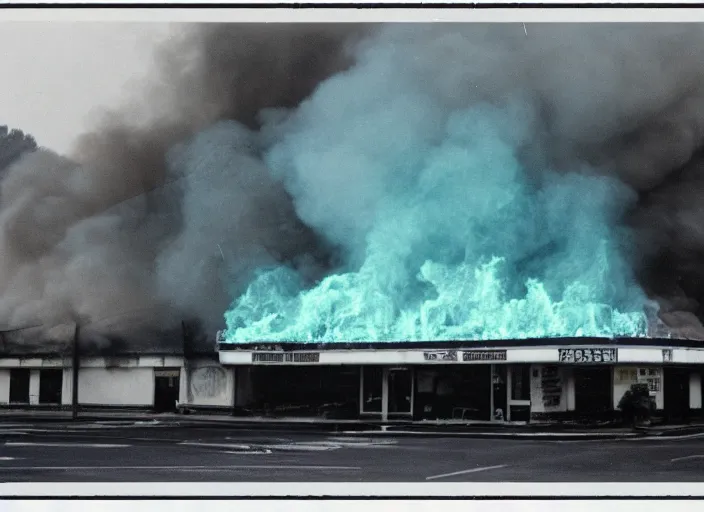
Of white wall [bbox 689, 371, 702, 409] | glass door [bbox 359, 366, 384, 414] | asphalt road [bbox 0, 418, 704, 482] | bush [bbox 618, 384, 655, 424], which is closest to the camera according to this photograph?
asphalt road [bbox 0, 418, 704, 482]

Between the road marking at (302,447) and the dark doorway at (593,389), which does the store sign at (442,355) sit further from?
the road marking at (302,447)

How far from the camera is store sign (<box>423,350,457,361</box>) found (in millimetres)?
16359

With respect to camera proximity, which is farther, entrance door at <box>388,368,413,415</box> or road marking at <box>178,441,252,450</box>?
entrance door at <box>388,368,413,415</box>

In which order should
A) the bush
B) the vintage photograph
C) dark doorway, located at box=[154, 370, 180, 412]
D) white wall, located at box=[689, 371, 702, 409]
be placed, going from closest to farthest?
the vintage photograph < white wall, located at box=[689, 371, 702, 409] < the bush < dark doorway, located at box=[154, 370, 180, 412]

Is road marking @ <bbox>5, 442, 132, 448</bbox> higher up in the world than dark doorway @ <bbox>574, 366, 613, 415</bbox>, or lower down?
lower down

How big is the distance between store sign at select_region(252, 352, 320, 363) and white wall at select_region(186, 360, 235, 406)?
0.42 m

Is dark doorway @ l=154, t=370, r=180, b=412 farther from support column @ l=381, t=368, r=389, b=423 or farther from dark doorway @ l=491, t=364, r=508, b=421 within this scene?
dark doorway @ l=491, t=364, r=508, b=421

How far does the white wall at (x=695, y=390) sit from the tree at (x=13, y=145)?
9.67 metres

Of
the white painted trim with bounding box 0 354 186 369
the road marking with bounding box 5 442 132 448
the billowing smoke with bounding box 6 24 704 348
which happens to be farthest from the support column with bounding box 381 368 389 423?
the road marking with bounding box 5 442 132 448

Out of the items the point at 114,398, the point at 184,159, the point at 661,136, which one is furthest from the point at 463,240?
the point at 114,398

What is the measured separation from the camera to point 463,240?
16.1m

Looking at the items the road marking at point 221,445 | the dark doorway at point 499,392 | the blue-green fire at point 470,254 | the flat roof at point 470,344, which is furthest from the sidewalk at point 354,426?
the blue-green fire at point 470,254

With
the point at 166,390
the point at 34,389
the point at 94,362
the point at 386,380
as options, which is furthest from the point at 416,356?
the point at 34,389

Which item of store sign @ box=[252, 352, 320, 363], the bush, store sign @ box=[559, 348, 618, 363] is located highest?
store sign @ box=[559, 348, 618, 363]
